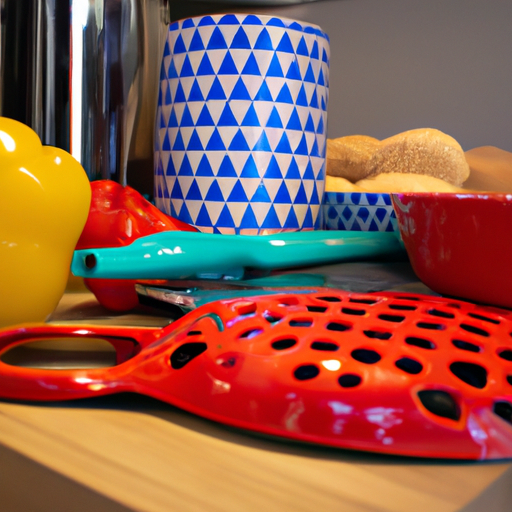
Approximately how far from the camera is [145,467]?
0.16 m

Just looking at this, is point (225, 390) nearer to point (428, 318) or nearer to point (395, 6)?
point (428, 318)

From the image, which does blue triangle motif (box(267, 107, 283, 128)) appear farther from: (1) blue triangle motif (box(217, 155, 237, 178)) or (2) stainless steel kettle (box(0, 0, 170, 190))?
(2) stainless steel kettle (box(0, 0, 170, 190))

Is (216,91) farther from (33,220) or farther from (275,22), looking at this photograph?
(33,220)

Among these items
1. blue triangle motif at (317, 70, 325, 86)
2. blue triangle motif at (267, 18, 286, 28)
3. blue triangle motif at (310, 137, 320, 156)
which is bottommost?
blue triangle motif at (310, 137, 320, 156)

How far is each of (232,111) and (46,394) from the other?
11.8 inches

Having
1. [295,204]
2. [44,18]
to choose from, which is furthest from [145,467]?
[44,18]

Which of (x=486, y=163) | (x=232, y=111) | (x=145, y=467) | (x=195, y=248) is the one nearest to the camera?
(x=145, y=467)

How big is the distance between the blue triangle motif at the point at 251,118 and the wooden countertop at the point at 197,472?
295mm

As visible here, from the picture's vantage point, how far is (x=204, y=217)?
1.50ft

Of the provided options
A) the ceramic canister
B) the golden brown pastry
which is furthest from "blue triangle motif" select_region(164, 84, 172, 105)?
the golden brown pastry

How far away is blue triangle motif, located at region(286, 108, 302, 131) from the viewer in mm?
460

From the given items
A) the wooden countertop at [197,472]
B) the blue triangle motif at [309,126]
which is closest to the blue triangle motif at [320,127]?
the blue triangle motif at [309,126]

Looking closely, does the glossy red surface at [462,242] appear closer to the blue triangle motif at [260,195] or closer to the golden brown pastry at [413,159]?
the blue triangle motif at [260,195]

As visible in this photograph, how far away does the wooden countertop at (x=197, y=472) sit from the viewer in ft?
0.48
